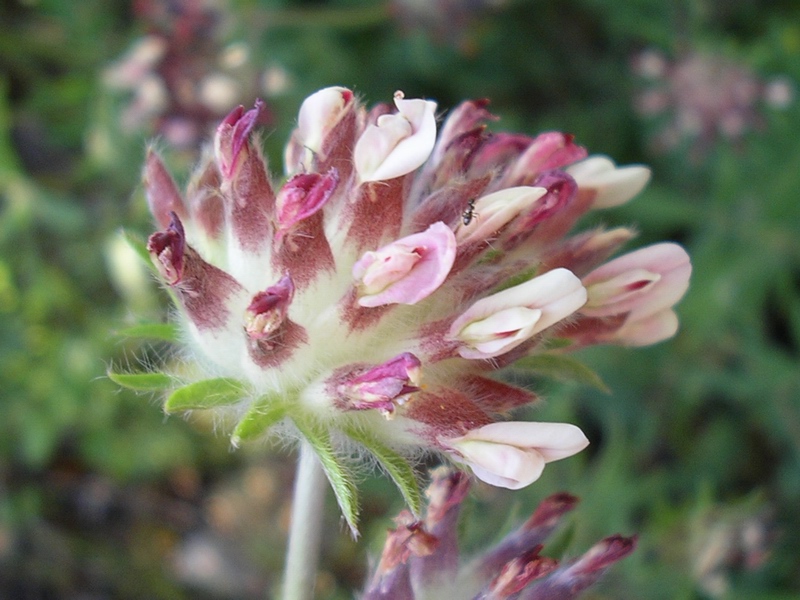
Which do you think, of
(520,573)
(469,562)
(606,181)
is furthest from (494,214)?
(469,562)

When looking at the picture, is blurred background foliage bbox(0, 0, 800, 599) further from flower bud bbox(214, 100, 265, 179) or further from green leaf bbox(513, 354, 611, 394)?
flower bud bbox(214, 100, 265, 179)

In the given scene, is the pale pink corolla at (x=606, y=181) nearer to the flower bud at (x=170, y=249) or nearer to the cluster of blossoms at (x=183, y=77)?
the flower bud at (x=170, y=249)

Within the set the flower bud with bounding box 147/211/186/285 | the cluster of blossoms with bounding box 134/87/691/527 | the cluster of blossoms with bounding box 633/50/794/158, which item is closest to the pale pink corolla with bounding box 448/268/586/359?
the cluster of blossoms with bounding box 134/87/691/527

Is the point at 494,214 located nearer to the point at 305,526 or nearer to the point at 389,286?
the point at 389,286

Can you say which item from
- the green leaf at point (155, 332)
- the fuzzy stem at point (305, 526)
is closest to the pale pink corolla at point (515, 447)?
the fuzzy stem at point (305, 526)

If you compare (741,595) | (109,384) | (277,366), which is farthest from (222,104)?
(741,595)

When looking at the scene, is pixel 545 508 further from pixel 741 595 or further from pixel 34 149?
pixel 34 149

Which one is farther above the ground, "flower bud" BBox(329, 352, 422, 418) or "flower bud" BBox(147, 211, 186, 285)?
"flower bud" BBox(147, 211, 186, 285)
